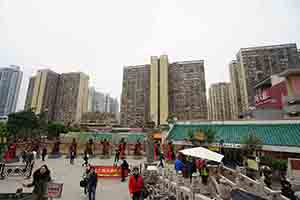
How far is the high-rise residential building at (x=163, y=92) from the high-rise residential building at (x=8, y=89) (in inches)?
2033

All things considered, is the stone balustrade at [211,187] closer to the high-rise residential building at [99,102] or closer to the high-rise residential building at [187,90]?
the high-rise residential building at [187,90]

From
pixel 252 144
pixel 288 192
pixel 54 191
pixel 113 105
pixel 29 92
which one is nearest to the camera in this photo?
pixel 54 191

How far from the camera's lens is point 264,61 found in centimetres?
4197

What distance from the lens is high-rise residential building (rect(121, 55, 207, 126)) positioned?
55531mm

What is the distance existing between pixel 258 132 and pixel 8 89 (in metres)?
94.7

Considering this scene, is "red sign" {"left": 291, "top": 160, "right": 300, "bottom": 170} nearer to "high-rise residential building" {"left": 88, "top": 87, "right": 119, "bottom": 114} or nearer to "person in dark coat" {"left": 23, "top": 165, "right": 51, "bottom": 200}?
"person in dark coat" {"left": 23, "top": 165, "right": 51, "bottom": 200}

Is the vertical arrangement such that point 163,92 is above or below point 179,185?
above

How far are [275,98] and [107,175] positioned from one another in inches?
975

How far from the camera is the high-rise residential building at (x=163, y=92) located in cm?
5553

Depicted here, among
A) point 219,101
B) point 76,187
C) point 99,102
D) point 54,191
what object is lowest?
point 76,187

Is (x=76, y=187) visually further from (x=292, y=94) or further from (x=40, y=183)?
(x=292, y=94)

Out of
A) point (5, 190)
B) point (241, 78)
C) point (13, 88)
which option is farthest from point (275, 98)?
point (13, 88)

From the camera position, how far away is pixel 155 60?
58.8 meters

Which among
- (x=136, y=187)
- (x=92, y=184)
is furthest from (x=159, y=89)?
(x=136, y=187)
